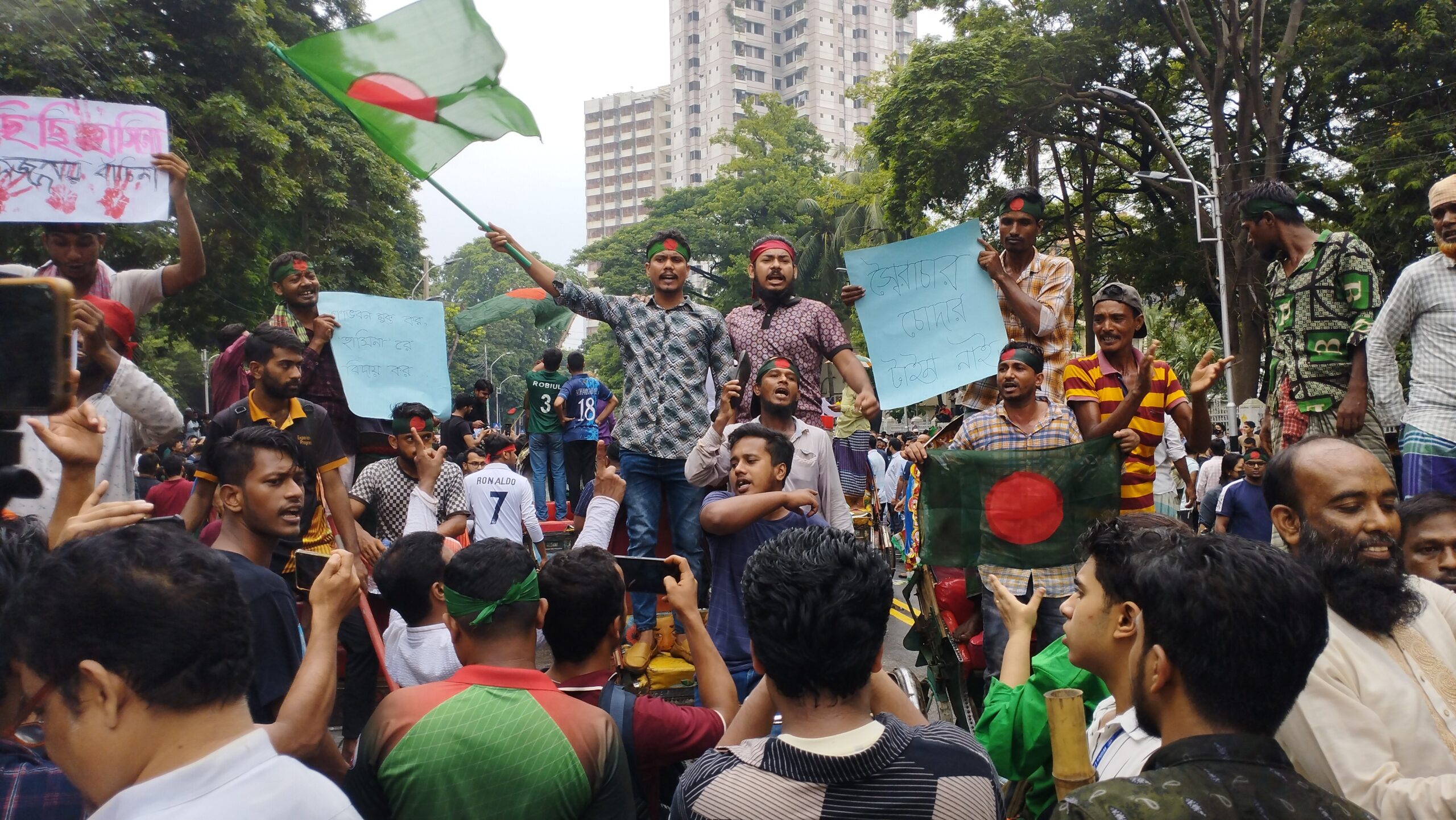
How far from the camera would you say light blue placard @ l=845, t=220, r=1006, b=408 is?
5730 millimetres

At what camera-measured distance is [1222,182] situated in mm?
20875

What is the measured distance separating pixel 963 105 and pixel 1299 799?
22.6m

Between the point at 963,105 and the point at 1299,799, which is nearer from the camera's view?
the point at 1299,799

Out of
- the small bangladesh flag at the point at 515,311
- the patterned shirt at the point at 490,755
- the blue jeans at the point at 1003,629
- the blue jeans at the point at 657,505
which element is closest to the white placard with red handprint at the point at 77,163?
the blue jeans at the point at 657,505

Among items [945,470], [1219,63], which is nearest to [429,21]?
[945,470]

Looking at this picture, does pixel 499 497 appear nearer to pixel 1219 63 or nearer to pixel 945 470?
pixel 945 470

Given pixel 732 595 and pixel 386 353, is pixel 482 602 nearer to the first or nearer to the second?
pixel 732 595

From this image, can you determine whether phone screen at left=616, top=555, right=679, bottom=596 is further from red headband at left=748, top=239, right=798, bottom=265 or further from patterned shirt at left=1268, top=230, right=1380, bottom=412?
patterned shirt at left=1268, top=230, right=1380, bottom=412

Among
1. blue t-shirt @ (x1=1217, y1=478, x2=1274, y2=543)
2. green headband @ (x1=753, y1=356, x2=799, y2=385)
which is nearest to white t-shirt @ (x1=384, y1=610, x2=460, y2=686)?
green headband @ (x1=753, y1=356, x2=799, y2=385)

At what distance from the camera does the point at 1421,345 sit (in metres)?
4.79

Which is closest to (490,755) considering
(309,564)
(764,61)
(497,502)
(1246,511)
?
(309,564)

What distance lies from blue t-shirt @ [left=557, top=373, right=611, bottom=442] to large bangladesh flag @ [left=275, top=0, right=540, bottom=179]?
18.4 ft

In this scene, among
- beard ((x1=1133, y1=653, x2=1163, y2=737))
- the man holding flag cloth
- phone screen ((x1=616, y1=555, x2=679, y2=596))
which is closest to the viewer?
beard ((x1=1133, y1=653, x2=1163, y2=737))

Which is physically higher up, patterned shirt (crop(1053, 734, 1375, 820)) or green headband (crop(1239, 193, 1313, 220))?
green headband (crop(1239, 193, 1313, 220))
